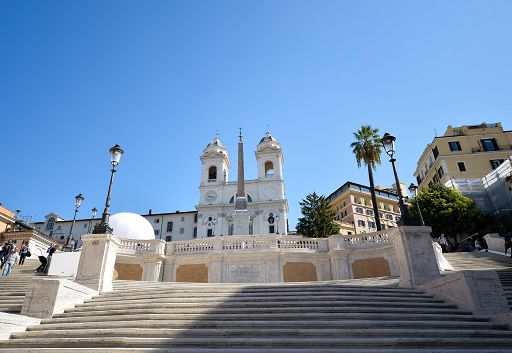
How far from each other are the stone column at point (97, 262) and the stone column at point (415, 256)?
32.2 ft

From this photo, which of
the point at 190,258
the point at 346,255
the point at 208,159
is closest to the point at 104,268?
the point at 190,258

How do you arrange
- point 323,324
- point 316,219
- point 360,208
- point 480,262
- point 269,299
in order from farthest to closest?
point 360,208 < point 316,219 < point 480,262 < point 269,299 < point 323,324

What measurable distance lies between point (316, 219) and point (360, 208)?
96.1 feet

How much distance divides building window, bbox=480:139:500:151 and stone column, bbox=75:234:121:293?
5028 cm

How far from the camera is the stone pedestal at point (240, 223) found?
32031 mm

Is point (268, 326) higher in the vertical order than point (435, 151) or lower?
lower

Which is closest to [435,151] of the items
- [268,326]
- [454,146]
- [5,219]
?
[454,146]

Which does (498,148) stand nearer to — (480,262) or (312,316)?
(480,262)

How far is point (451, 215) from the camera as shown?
33625mm

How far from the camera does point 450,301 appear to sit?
820 cm

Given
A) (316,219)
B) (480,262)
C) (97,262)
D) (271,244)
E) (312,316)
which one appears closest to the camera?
(312,316)

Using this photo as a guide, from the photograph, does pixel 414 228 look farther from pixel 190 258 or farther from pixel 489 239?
pixel 489 239

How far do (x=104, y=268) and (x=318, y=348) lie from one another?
317 inches

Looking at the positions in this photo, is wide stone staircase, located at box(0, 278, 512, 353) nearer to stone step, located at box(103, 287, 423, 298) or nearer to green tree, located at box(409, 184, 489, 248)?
stone step, located at box(103, 287, 423, 298)
